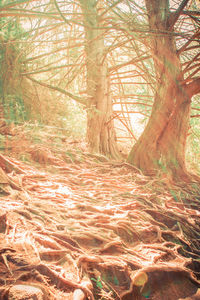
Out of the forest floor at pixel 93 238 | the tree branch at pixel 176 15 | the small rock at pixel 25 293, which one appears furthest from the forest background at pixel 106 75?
the small rock at pixel 25 293

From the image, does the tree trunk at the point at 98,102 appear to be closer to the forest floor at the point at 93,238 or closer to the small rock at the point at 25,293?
the forest floor at the point at 93,238

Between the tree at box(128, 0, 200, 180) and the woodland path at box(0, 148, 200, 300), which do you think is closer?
the woodland path at box(0, 148, 200, 300)

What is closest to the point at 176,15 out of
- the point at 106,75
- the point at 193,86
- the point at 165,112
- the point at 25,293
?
the point at 193,86

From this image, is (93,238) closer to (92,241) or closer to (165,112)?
(92,241)

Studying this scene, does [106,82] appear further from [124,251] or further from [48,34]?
[124,251]

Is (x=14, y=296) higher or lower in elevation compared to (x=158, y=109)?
lower

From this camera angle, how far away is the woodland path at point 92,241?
986mm

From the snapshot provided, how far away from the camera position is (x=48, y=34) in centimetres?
392

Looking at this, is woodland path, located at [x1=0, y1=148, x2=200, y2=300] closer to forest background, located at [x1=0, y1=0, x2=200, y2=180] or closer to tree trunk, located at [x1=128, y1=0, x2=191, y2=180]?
tree trunk, located at [x1=128, y1=0, x2=191, y2=180]

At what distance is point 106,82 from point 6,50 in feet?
6.04

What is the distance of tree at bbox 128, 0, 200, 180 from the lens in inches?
124

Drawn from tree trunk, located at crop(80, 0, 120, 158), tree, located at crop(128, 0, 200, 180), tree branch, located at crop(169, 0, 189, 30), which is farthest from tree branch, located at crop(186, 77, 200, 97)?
tree trunk, located at crop(80, 0, 120, 158)

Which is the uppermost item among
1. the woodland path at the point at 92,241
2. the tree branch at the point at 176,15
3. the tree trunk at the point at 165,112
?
the tree branch at the point at 176,15

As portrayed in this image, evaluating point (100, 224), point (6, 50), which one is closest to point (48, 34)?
point (6, 50)
